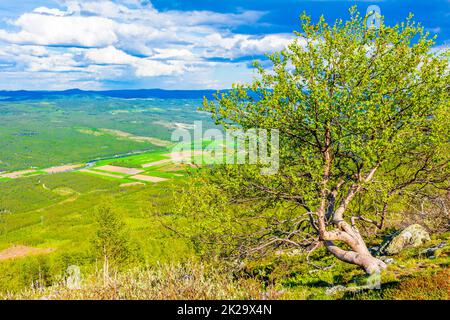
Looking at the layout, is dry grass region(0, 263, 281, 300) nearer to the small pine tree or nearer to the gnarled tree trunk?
the gnarled tree trunk

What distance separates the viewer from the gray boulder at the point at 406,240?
24922 mm

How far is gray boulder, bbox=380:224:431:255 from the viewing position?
24.9 m

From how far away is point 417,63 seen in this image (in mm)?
18781

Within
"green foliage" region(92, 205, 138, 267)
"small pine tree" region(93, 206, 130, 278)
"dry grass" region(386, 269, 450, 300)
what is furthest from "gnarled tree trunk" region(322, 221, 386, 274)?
"small pine tree" region(93, 206, 130, 278)

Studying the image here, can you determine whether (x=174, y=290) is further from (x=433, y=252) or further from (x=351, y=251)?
(x=433, y=252)

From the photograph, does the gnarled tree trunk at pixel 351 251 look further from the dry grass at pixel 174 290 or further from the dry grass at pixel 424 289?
the dry grass at pixel 174 290

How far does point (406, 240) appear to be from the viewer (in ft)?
83.6

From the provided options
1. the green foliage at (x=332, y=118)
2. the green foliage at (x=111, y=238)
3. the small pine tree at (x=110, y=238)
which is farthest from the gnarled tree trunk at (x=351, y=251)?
the small pine tree at (x=110, y=238)

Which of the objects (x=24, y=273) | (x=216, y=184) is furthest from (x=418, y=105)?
(x=24, y=273)

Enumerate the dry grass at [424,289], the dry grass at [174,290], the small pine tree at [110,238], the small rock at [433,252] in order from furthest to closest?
the small pine tree at [110,238] → the small rock at [433,252] → the dry grass at [174,290] → the dry grass at [424,289]

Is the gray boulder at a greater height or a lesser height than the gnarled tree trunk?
lesser

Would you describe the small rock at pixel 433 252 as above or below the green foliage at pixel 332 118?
below

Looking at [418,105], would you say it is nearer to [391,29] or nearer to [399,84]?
[399,84]
